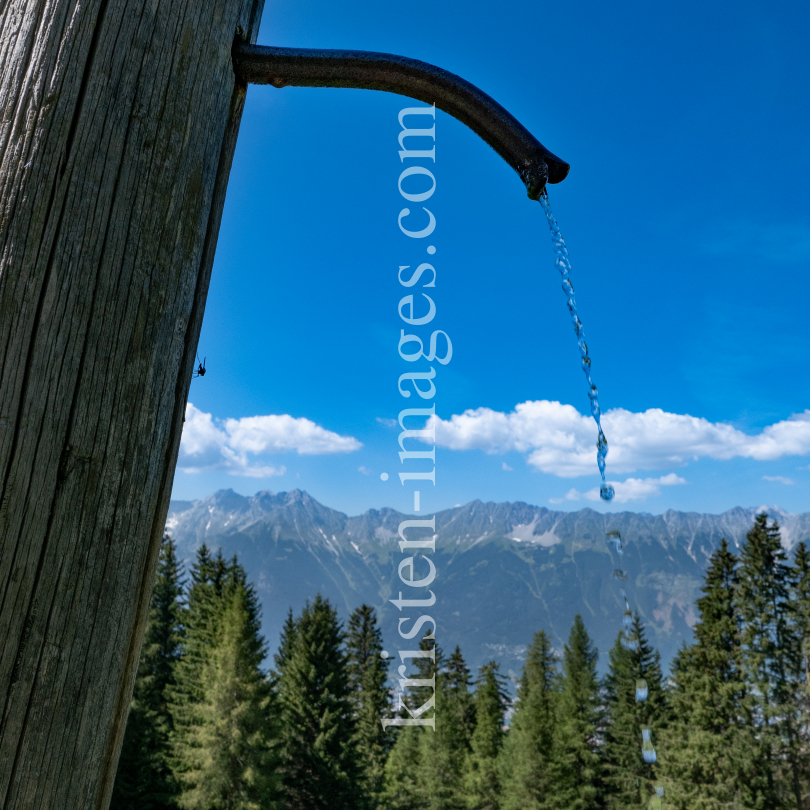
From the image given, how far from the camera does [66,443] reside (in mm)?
739

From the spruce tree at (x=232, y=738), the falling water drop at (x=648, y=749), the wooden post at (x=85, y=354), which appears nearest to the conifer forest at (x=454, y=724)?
the spruce tree at (x=232, y=738)

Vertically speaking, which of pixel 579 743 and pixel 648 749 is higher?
pixel 648 749

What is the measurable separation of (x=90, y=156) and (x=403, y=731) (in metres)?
43.3

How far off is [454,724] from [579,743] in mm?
7593

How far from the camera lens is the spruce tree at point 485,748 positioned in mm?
33062

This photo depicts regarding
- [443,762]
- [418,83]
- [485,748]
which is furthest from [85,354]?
[485,748]

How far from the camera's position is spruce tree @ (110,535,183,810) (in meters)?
23.9

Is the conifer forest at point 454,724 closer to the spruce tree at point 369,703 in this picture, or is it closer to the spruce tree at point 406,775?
the spruce tree at point 406,775

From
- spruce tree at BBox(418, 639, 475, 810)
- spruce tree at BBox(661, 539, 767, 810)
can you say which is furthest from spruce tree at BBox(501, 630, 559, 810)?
spruce tree at BBox(661, 539, 767, 810)

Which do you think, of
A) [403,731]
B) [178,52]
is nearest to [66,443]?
[178,52]

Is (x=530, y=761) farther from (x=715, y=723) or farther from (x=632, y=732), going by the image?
(x=715, y=723)

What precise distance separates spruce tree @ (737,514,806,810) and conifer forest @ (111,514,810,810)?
0.07m

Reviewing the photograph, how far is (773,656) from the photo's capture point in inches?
1079

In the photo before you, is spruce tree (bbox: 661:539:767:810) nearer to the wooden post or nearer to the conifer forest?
the conifer forest
